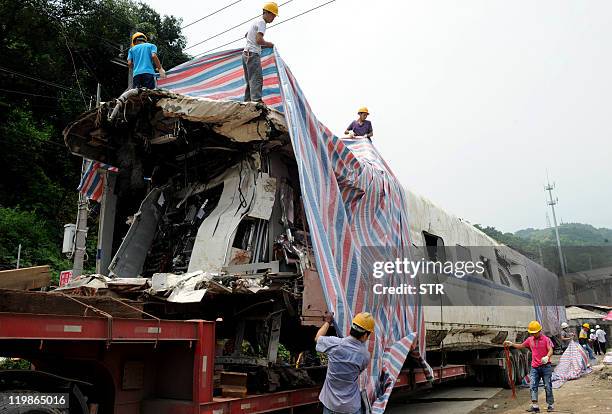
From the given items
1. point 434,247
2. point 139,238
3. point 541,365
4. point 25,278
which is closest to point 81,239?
point 139,238

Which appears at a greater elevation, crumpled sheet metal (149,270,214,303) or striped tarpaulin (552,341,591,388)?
crumpled sheet metal (149,270,214,303)

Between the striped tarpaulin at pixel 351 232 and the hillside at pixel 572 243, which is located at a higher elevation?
the hillside at pixel 572 243

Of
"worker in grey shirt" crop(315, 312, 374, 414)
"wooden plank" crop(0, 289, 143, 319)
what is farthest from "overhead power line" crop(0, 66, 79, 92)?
"worker in grey shirt" crop(315, 312, 374, 414)

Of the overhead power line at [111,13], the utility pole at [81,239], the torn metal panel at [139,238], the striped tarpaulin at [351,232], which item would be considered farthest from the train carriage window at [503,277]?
the overhead power line at [111,13]

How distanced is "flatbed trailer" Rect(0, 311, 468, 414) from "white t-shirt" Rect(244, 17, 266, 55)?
3438 millimetres

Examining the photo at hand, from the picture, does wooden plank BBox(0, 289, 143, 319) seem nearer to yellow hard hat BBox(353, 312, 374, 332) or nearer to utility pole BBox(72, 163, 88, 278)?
yellow hard hat BBox(353, 312, 374, 332)

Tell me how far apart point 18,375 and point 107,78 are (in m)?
25.0

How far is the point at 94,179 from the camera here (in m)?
7.81

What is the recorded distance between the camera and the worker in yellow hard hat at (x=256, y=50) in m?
6.50

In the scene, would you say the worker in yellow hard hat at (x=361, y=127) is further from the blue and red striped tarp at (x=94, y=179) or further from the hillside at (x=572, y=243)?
the hillside at (x=572, y=243)

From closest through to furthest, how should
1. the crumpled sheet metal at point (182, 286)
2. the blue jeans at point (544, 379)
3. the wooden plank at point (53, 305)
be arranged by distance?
1. the wooden plank at point (53, 305)
2. the crumpled sheet metal at point (182, 286)
3. the blue jeans at point (544, 379)

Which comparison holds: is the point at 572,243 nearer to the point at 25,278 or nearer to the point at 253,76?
the point at 253,76

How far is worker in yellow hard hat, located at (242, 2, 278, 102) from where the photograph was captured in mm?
6496

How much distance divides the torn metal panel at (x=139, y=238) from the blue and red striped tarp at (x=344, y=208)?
186 cm
